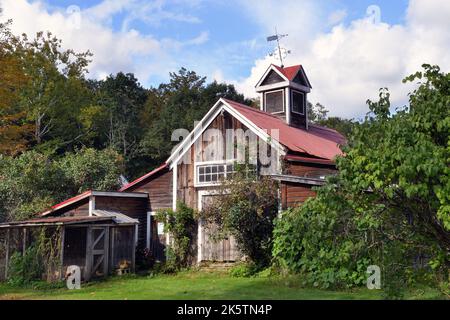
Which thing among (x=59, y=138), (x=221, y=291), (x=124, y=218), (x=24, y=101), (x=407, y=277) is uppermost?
(x=24, y=101)

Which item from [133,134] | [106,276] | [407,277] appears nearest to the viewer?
[407,277]

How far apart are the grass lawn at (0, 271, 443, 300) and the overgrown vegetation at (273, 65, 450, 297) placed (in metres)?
4.28

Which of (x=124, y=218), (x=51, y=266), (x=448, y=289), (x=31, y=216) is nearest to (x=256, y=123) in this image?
(x=124, y=218)

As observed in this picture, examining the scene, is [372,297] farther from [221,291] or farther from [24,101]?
[24,101]

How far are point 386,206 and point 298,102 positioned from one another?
60.5 feet

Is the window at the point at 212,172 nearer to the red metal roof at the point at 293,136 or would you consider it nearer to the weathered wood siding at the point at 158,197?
the weathered wood siding at the point at 158,197

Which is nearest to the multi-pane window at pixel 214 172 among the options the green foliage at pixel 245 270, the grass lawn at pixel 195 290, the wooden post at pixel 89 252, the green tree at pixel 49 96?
the green foliage at pixel 245 270

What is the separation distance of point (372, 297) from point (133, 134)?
37430mm

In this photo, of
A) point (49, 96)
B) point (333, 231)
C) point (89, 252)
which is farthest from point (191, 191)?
point (49, 96)

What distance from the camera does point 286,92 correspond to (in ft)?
78.3

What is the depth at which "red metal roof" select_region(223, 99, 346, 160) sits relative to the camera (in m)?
19.4

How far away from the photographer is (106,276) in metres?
17.1

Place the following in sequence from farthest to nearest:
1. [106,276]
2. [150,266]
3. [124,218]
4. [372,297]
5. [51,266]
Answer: [150,266]
[124,218]
[106,276]
[51,266]
[372,297]

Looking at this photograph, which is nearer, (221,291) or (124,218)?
(221,291)
